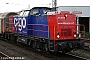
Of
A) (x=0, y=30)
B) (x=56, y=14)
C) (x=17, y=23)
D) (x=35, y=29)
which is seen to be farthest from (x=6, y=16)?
(x=56, y=14)

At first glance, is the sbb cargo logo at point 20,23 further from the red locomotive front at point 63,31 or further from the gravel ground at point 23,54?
the red locomotive front at point 63,31

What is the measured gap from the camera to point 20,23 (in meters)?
15.4

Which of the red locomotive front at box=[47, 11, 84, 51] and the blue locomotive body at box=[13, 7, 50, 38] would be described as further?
the blue locomotive body at box=[13, 7, 50, 38]

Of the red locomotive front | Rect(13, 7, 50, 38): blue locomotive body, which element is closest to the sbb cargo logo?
Rect(13, 7, 50, 38): blue locomotive body

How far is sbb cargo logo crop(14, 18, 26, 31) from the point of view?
14.6m

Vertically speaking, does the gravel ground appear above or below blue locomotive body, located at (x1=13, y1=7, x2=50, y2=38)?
below

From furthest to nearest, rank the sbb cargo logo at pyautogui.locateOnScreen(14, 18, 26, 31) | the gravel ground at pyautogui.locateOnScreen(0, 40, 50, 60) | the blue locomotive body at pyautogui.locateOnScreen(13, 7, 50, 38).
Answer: the sbb cargo logo at pyautogui.locateOnScreen(14, 18, 26, 31) < the blue locomotive body at pyautogui.locateOnScreen(13, 7, 50, 38) < the gravel ground at pyautogui.locateOnScreen(0, 40, 50, 60)

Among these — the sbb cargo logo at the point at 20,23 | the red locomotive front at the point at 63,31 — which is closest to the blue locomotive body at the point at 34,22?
the sbb cargo logo at the point at 20,23

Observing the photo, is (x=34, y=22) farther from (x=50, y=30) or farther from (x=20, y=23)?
(x=50, y=30)

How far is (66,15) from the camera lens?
11891 millimetres

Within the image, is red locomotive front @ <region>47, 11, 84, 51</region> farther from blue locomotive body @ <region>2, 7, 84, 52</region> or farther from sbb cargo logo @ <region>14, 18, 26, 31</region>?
sbb cargo logo @ <region>14, 18, 26, 31</region>

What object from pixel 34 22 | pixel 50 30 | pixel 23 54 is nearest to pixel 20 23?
pixel 34 22

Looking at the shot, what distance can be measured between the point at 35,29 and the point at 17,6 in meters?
32.2

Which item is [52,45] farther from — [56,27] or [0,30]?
[0,30]
